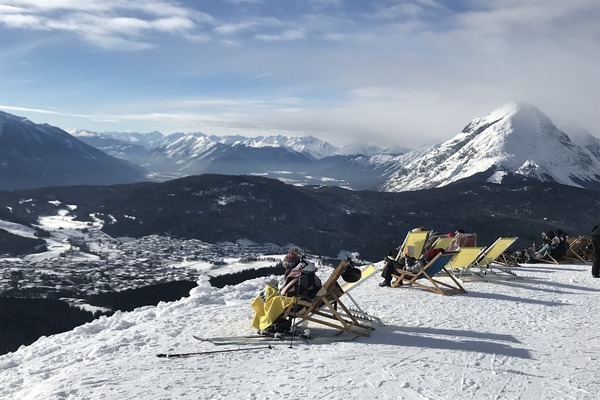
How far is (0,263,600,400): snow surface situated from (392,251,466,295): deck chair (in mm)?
1365

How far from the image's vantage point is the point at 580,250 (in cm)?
2505

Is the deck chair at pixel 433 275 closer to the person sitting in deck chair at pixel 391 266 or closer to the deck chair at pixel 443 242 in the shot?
the person sitting in deck chair at pixel 391 266

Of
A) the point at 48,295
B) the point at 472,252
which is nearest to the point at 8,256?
the point at 48,295

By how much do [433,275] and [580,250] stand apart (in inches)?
541

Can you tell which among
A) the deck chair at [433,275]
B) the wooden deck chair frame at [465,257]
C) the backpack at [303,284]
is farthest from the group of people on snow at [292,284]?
the wooden deck chair frame at [465,257]

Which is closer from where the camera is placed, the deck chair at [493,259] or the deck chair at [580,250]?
the deck chair at [493,259]

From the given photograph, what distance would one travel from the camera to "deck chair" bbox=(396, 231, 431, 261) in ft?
58.9

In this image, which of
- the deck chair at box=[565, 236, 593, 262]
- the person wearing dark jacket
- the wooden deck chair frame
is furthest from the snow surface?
the deck chair at box=[565, 236, 593, 262]

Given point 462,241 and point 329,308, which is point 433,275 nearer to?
point 462,241

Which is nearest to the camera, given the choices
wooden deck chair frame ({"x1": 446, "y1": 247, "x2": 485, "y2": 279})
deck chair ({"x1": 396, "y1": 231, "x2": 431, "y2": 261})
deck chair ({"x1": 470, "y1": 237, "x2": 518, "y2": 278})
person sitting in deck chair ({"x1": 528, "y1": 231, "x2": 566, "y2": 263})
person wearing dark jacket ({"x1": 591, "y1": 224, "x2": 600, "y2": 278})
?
wooden deck chair frame ({"x1": 446, "y1": 247, "x2": 485, "y2": 279})

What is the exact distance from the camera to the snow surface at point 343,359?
7430mm

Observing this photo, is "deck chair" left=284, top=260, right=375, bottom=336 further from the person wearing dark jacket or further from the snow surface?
the person wearing dark jacket

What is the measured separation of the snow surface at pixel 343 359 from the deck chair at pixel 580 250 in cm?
1200

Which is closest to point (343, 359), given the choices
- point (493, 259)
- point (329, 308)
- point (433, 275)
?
point (329, 308)
